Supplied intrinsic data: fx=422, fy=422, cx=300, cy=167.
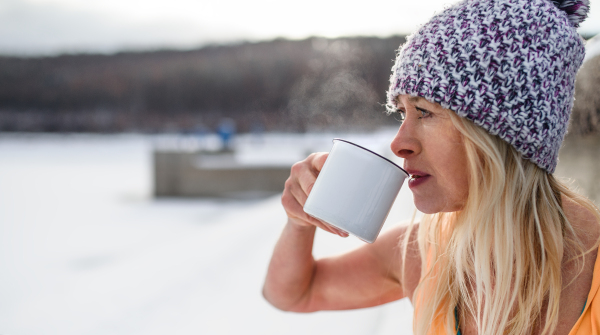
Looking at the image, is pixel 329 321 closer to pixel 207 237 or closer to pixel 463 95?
pixel 463 95

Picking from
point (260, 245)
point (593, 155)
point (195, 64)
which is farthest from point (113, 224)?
point (195, 64)

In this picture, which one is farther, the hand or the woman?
the hand

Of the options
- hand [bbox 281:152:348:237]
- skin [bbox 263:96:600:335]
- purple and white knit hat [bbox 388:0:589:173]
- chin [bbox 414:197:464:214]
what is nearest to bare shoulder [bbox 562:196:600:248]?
skin [bbox 263:96:600:335]

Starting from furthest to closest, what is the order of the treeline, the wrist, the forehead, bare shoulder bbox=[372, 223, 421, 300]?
the treeline < bare shoulder bbox=[372, 223, 421, 300] < the wrist < the forehead

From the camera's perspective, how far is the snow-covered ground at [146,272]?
201 centimetres

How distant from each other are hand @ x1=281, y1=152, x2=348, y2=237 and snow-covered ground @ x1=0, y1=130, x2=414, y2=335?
0.49 meters

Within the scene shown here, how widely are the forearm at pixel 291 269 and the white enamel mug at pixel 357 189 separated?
0.88 feet

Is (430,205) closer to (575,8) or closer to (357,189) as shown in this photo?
(357,189)

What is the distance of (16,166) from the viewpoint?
11281 millimetres

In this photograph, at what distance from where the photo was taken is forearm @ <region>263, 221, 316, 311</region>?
3.31ft

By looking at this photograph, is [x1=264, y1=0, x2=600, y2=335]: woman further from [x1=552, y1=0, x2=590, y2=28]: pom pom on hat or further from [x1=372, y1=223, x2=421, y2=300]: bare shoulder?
[x1=372, y1=223, x2=421, y2=300]: bare shoulder

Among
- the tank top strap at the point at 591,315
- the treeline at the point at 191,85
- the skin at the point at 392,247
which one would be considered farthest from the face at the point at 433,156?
the treeline at the point at 191,85

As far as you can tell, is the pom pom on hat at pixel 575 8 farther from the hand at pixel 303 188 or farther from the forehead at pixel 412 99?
the hand at pixel 303 188

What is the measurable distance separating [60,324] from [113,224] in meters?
2.94
